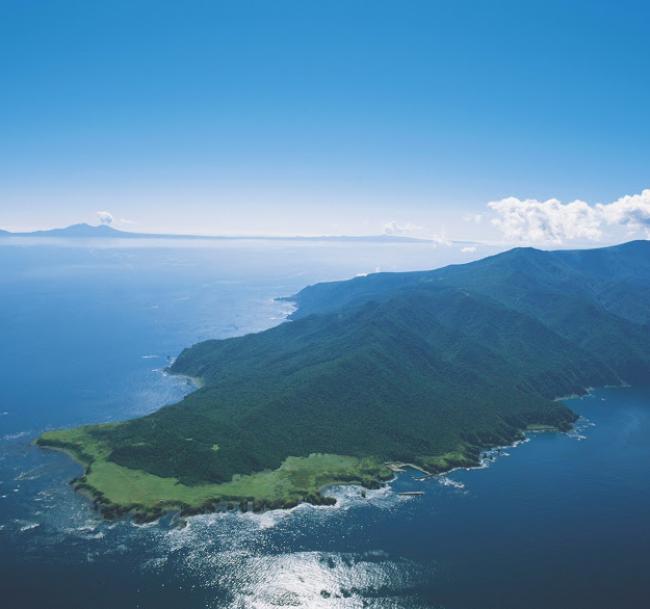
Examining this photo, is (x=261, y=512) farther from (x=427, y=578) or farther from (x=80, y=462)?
(x=80, y=462)

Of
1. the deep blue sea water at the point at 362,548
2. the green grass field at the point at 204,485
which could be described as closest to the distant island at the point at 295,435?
the green grass field at the point at 204,485

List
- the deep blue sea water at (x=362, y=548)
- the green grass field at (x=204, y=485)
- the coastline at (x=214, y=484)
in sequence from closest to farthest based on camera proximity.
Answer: the deep blue sea water at (x=362, y=548) → the coastline at (x=214, y=484) → the green grass field at (x=204, y=485)

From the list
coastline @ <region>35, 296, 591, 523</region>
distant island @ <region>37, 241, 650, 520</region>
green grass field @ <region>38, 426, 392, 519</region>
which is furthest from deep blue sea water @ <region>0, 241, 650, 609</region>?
distant island @ <region>37, 241, 650, 520</region>

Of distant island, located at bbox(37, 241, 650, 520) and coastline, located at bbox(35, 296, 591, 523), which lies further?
distant island, located at bbox(37, 241, 650, 520)

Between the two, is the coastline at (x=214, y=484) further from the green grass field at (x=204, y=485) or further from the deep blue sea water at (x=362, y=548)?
the deep blue sea water at (x=362, y=548)

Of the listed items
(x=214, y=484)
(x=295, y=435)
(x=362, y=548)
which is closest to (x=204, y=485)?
(x=214, y=484)

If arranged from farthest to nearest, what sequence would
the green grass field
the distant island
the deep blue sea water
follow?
the distant island < the green grass field < the deep blue sea water

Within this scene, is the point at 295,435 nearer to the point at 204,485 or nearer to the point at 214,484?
the point at 214,484

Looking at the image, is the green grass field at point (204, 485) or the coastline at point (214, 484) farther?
the green grass field at point (204, 485)

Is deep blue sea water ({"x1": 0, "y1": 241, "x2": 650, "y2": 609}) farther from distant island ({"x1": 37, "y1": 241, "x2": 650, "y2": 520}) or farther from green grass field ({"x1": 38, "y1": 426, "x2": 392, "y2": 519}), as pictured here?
distant island ({"x1": 37, "y1": 241, "x2": 650, "y2": 520})

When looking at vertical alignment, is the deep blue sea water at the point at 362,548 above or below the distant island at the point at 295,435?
below

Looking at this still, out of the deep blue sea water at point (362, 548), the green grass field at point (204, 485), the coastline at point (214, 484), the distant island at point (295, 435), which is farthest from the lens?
the distant island at point (295, 435)

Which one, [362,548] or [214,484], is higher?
[214,484]
